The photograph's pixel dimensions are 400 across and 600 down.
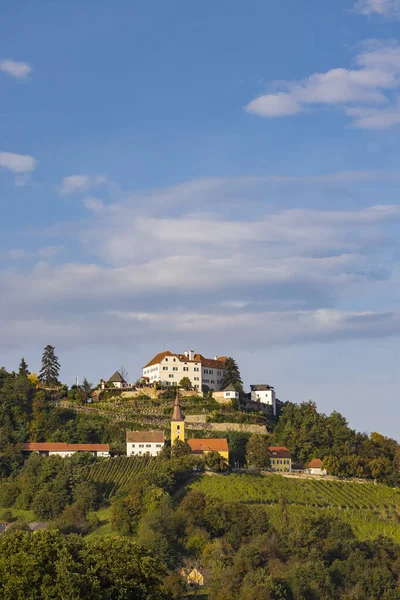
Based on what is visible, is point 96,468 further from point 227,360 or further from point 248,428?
point 227,360

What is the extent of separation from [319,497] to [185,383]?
84.0ft

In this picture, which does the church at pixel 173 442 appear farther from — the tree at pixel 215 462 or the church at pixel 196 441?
Answer: the tree at pixel 215 462

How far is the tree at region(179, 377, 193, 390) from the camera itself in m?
107

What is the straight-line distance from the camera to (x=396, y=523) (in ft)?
269

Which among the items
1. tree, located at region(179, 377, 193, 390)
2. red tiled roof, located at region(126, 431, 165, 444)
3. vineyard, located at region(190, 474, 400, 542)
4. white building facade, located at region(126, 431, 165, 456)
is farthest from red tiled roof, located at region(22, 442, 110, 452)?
tree, located at region(179, 377, 193, 390)

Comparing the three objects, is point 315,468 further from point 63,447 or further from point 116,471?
point 63,447

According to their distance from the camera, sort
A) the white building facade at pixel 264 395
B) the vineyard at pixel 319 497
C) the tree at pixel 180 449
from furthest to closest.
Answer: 1. the white building facade at pixel 264 395
2. the tree at pixel 180 449
3. the vineyard at pixel 319 497

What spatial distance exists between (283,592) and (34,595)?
20.8 metres

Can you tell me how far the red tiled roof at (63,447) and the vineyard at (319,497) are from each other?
13146 millimetres

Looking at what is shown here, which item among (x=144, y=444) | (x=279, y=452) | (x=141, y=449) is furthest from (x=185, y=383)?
(x=279, y=452)

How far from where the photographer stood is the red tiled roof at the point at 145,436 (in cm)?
9462

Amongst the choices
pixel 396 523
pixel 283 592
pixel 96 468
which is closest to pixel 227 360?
pixel 96 468

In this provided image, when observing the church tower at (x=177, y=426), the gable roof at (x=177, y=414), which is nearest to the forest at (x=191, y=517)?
the church tower at (x=177, y=426)

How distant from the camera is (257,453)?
3590 inches
